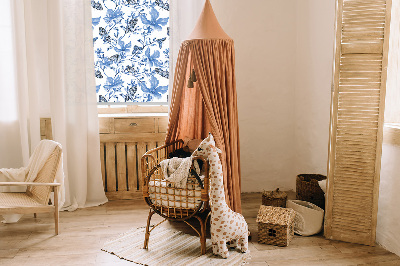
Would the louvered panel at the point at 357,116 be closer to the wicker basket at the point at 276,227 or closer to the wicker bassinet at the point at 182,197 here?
the wicker basket at the point at 276,227

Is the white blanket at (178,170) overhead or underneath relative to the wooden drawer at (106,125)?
underneath

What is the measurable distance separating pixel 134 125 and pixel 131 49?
874mm

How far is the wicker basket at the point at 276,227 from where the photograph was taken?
9.14ft

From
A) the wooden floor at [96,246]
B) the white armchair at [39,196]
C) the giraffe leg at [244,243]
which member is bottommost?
the wooden floor at [96,246]

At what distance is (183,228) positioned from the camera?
311cm

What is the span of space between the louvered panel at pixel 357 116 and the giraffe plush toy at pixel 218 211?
2.79 ft

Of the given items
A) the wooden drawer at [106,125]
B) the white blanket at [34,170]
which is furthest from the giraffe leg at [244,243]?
the wooden drawer at [106,125]

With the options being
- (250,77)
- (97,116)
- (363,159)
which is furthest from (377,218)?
(97,116)

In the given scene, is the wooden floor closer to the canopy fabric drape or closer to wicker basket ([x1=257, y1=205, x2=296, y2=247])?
wicker basket ([x1=257, y1=205, x2=296, y2=247])

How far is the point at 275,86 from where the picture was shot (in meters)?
4.10

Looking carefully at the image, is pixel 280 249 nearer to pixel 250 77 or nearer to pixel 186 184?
pixel 186 184

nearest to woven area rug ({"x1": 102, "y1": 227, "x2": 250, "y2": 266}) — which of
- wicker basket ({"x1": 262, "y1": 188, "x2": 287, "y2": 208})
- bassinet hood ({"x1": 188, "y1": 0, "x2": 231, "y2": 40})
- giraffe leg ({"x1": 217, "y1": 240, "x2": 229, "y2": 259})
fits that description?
giraffe leg ({"x1": 217, "y1": 240, "x2": 229, "y2": 259})

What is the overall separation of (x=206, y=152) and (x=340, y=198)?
115 centimetres

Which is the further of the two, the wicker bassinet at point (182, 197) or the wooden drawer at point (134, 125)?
the wooden drawer at point (134, 125)
